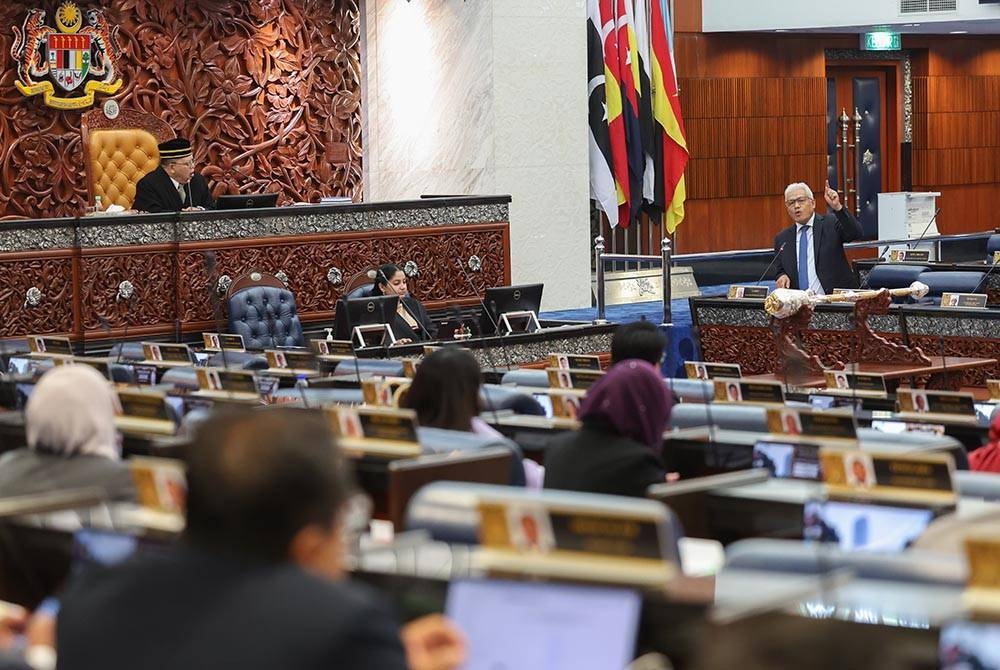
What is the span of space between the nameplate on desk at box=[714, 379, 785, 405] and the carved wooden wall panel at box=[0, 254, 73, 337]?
6099mm

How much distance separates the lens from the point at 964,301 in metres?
9.48

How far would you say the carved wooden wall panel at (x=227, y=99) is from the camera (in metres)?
12.1

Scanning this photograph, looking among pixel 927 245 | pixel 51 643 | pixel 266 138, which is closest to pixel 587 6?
pixel 266 138

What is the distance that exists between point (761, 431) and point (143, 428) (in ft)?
5.66

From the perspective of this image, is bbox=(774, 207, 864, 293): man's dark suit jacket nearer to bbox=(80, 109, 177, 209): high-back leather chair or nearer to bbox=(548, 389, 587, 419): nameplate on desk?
bbox=(80, 109, 177, 209): high-back leather chair

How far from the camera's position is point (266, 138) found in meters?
13.5

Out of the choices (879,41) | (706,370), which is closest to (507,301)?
(706,370)

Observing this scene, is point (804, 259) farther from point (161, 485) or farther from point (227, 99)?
point (161, 485)

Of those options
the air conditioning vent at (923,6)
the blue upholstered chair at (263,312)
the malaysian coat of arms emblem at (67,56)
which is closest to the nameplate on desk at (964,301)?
the blue upholstered chair at (263,312)

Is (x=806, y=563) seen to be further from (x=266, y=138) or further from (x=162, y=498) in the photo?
(x=266, y=138)

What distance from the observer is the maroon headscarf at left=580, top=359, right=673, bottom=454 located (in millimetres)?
3869

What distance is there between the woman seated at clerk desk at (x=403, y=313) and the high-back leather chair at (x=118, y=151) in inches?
126

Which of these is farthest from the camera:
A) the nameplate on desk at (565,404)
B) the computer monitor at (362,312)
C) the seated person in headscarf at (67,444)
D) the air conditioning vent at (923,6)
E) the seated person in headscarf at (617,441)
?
the air conditioning vent at (923,6)

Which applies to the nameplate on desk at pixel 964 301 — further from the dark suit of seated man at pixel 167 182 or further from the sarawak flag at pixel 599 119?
the sarawak flag at pixel 599 119
